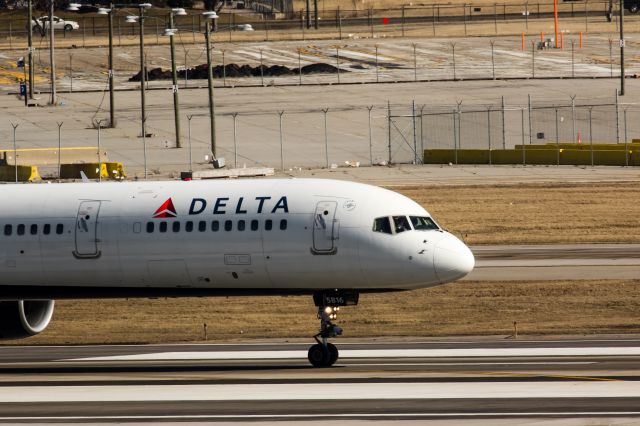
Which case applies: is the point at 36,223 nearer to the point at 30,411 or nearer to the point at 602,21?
the point at 30,411

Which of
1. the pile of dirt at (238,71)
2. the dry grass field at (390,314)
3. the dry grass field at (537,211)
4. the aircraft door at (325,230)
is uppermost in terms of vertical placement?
the aircraft door at (325,230)

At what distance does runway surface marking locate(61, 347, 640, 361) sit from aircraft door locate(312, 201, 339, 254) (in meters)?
4.79

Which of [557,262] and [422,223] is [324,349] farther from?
[557,262]

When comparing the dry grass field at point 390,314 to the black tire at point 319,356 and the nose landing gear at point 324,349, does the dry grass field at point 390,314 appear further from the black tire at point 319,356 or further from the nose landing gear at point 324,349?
the black tire at point 319,356

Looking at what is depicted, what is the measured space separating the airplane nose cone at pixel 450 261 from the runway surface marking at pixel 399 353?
402 centimetres

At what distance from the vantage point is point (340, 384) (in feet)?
105

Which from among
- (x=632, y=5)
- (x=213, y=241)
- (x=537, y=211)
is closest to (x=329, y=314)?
(x=213, y=241)

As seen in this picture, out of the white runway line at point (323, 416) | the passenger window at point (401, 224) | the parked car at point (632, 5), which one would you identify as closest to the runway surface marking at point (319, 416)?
the white runway line at point (323, 416)

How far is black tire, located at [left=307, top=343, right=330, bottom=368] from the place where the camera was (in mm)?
35625

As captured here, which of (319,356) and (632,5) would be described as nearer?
(319,356)

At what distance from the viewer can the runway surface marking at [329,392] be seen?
29.6 metres

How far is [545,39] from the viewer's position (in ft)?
480

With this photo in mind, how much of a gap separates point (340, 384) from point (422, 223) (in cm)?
548

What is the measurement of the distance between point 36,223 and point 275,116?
227ft
